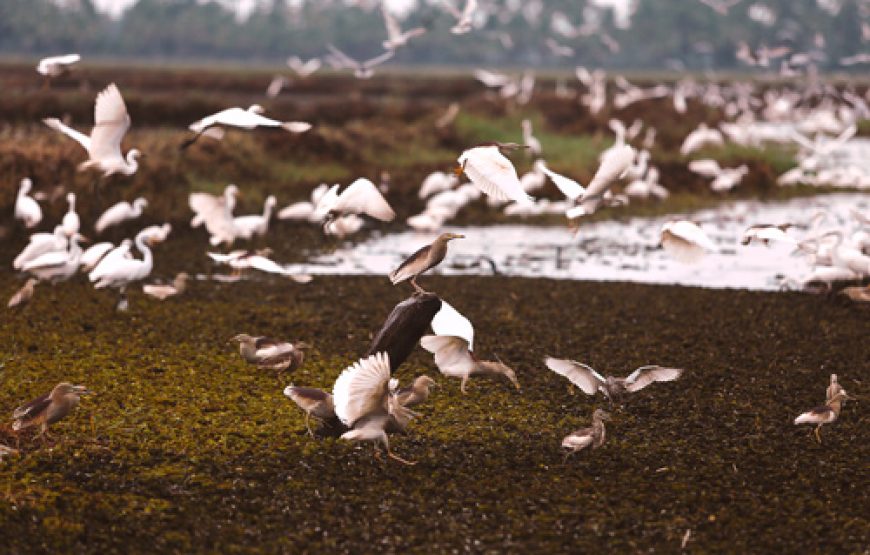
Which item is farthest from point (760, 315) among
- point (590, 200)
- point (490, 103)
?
point (490, 103)

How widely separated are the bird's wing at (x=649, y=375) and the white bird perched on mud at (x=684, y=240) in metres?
1.20

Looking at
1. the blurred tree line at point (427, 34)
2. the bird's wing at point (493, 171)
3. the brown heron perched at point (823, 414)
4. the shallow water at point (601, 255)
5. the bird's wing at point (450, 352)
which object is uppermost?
the bird's wing at point (493, 171)

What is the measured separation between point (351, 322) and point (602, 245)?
251 inches

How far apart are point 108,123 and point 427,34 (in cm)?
12417

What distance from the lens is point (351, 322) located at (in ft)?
33.9

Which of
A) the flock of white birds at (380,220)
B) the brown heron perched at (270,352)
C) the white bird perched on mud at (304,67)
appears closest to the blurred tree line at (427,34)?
the white bird perched on mud at (304,67)

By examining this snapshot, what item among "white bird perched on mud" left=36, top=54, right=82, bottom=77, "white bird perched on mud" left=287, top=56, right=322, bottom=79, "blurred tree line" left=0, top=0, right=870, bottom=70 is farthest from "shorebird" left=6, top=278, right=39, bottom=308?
"blurred tree line" left=0, top=0, right=870, bottom=70

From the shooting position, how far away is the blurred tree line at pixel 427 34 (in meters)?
108

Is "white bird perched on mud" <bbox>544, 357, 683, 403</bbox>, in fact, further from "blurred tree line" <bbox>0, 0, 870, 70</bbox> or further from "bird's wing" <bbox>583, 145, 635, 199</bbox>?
"blurred tree line" <bbox>0, 0, 870, 70</bbox>

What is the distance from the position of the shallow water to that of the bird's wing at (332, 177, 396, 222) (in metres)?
5.82

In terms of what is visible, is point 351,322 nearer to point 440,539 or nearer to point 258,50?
point 440,539

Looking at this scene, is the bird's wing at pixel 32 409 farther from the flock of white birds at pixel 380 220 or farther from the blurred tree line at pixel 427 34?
the blurred tree line at pixel 427 34

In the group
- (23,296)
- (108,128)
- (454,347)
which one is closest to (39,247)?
(23,296)

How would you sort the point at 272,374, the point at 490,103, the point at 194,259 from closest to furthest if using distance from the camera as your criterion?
the point at 272,374, the point at 194,259, the point at 490,103
